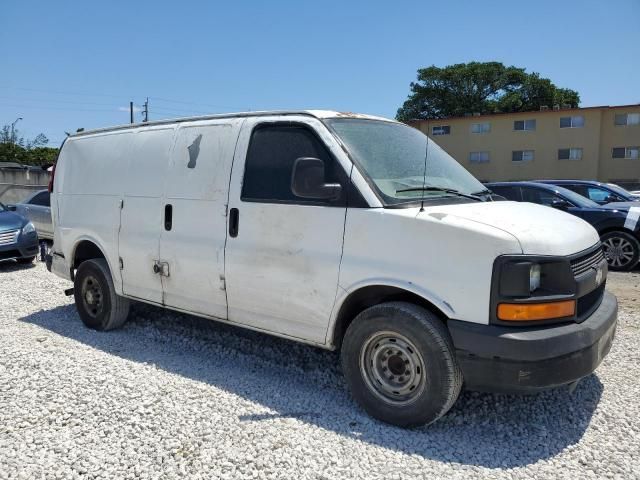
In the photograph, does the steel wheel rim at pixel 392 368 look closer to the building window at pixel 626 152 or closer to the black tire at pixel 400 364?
the black tire at pixel 400 364

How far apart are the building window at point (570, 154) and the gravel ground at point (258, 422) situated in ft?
118

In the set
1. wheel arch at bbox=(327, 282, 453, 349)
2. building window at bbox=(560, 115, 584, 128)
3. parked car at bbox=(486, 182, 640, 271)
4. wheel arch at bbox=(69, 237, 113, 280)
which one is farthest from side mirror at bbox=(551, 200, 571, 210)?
building window at bbox=(560, 115, 584, 128)

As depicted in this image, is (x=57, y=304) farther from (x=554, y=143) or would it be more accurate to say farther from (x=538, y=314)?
(x=554, y=143)

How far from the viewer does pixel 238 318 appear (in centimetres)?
413

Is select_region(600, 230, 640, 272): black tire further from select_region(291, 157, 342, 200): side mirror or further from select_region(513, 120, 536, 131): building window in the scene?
select_region(513, 120, 536, 131): building window

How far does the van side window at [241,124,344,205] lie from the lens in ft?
12.3

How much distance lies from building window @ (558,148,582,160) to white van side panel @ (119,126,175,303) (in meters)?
37.8

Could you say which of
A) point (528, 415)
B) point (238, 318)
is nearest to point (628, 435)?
point (528, 415)

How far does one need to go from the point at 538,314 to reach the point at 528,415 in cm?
102

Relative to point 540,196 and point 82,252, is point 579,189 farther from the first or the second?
point 82,252

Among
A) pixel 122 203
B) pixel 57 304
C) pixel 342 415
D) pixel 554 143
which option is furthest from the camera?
pixel 554 143

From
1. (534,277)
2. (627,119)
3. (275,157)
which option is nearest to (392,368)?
(534,277)

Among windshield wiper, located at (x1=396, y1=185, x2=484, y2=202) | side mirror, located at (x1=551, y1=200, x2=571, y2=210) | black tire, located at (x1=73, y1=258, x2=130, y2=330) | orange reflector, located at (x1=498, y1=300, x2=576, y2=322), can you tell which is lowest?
black tire, located at (x1=73, y1=258, x2=130, y2=330)

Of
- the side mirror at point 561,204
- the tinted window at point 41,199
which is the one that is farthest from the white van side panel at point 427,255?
the tinted window at point 41,199
